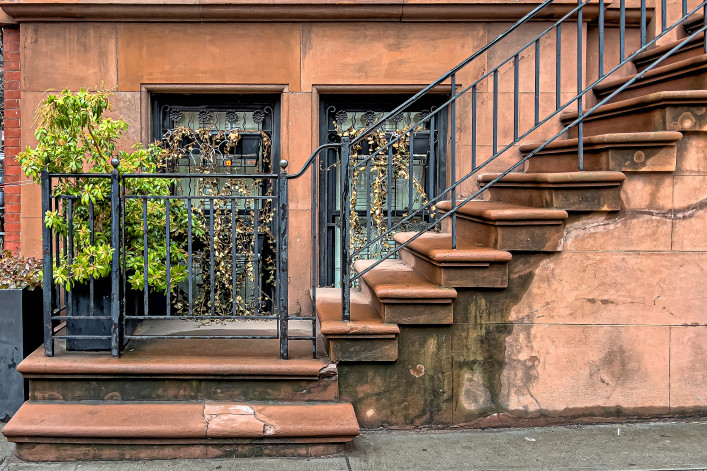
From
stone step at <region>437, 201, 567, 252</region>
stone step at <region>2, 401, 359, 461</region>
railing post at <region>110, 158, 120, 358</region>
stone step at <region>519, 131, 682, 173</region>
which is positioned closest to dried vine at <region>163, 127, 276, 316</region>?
railing post at <region>110, 158, 120, 358</region>

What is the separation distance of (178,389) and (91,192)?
1.37 metres

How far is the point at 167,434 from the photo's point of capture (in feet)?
12.6

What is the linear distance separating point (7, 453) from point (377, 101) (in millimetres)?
4292

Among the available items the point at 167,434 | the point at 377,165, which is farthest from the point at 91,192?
the point at 377,165

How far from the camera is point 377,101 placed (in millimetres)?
6527

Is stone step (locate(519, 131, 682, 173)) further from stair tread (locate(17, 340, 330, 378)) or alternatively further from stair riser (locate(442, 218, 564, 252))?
stair tread (locate(17, 340, 330, 378))

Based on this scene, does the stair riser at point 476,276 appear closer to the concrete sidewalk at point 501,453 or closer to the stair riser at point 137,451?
the concrete sidewalk at point 501,453

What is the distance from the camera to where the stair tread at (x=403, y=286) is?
13.8ft

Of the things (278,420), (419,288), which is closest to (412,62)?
(419,288)

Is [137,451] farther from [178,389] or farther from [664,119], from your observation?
[664,119]

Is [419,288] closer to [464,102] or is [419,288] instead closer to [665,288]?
[665,288]

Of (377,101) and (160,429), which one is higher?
(377,101)

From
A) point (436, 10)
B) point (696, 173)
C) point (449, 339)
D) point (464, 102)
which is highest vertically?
point (436, 10)

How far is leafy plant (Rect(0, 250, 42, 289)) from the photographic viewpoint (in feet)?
A: 15.4
